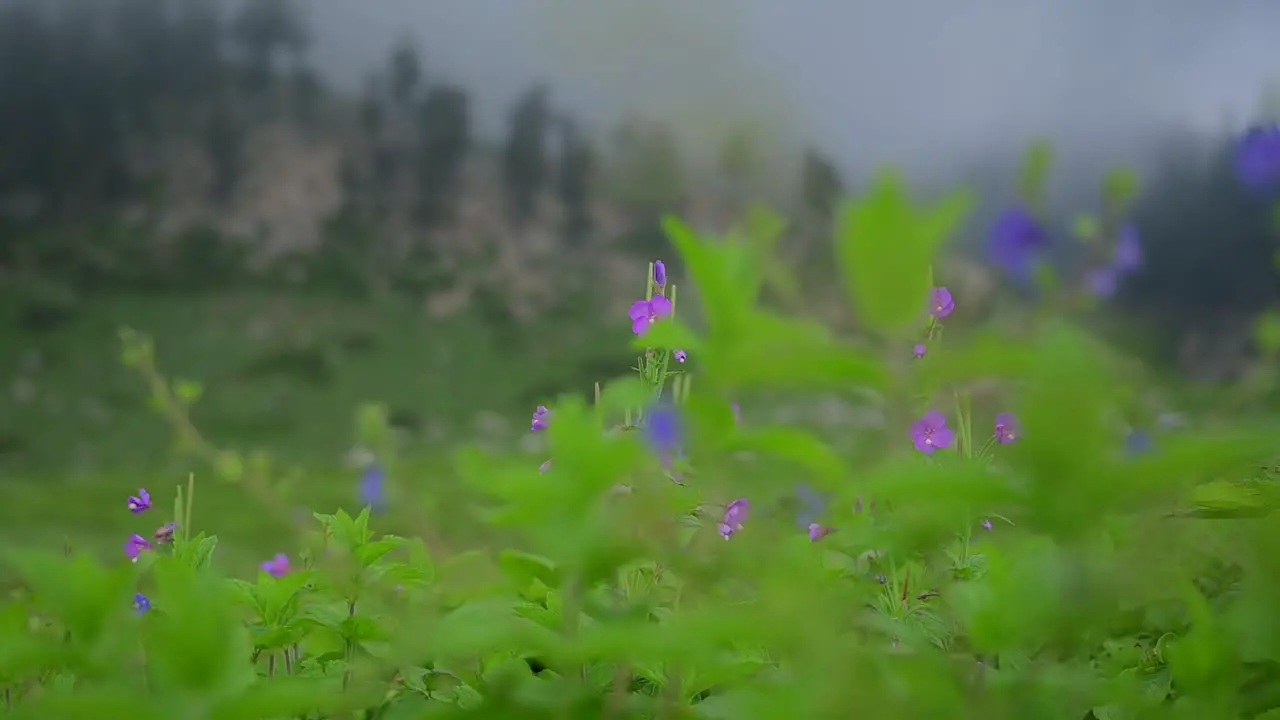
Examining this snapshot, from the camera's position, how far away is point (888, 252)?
107 centimetres

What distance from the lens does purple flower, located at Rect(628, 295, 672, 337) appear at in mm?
2641

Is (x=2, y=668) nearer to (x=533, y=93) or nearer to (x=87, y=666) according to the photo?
(x=87, y=666)

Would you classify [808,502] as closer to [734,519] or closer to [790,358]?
[734,519]

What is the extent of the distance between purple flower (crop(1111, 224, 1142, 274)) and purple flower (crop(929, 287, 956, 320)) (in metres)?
0.70

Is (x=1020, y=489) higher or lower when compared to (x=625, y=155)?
lower

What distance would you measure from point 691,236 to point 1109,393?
585mm

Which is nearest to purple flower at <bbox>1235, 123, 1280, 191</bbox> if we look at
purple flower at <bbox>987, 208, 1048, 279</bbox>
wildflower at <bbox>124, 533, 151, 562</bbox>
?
purple flower at <bbox>987, 208, 1048, 279</bbox>

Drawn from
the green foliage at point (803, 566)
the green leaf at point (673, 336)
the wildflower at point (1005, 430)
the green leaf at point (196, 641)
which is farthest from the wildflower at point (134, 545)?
the wildflower at point (1005, 430)

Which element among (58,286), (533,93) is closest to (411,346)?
(58,286)

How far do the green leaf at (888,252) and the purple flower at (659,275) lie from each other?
1617 millimetres

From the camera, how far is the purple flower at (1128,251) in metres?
2.00

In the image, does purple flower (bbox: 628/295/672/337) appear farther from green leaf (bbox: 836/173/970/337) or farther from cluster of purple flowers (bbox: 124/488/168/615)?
cluster of purple flowers (bbox: 124/488/168/615)

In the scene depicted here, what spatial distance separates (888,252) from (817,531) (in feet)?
7.75

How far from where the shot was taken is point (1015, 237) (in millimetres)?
2043
